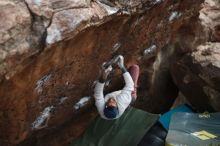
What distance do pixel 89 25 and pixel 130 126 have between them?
2308 mm

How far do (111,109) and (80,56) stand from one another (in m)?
0.87

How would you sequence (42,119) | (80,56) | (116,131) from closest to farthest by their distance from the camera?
(80,56), (42,119), (116,131)

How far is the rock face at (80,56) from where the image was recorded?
3.47 meters

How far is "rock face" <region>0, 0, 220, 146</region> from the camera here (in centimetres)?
347

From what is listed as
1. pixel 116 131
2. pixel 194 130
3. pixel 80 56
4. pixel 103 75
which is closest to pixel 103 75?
pixel 103 75

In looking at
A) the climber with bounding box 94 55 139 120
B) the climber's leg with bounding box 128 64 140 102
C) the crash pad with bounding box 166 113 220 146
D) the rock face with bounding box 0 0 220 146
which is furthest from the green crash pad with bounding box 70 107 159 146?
the climber with bounding box 94 55 139 120

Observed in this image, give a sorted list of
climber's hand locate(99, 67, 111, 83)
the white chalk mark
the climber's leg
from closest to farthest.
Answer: the white chalk mark → climber's hand locate(99, 67, 111, 83) → the climber's leg

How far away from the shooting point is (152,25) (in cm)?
513

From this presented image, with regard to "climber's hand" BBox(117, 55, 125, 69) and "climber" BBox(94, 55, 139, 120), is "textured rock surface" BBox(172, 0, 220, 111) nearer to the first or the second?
"climber" BBox(94, 55, 139, 120)

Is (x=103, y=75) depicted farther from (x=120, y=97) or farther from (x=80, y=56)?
(x=80, y=56)

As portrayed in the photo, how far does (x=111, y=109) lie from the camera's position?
470 cm

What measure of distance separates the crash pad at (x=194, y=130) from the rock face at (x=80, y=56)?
1.64ft

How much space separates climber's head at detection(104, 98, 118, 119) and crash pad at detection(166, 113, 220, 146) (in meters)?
0.99

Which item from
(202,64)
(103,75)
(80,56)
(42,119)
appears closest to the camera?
(80,56)
